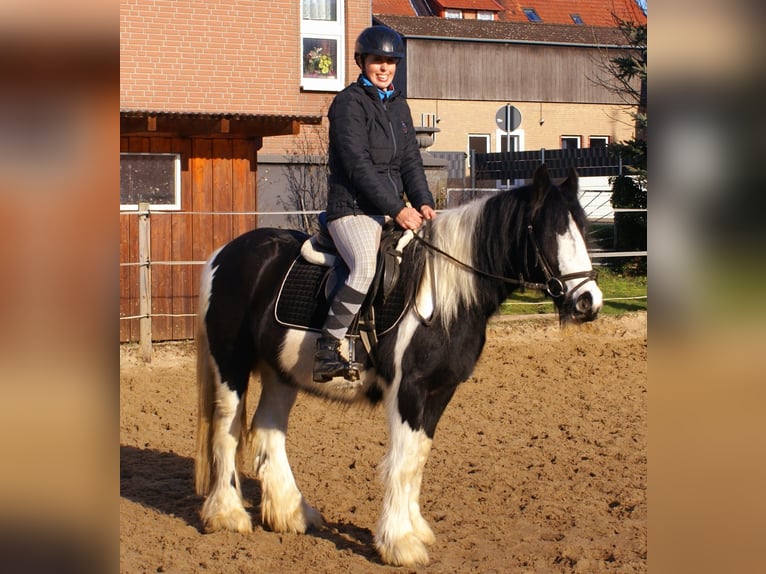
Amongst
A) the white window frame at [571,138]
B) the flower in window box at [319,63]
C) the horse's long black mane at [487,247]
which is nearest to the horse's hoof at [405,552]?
the horse's long black mane at [487,247]

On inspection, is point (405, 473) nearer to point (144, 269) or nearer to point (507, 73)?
point (144, 269)

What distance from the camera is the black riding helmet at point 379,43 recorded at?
437 cm

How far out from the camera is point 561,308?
13.4 ft

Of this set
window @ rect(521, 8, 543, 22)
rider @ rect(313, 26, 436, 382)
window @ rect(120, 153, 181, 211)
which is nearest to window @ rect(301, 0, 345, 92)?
window @ rect(120, 153, 181, 211)

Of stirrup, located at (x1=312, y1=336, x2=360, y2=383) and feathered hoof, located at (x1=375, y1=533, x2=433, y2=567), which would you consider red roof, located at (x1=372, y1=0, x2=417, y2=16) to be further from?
feathered hoof, located at (x1=375, y1=533, x2=433, y2=567)

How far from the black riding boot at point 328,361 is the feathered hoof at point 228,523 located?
106cm

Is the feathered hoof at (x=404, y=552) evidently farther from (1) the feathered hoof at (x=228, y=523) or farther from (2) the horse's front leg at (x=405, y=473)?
(1) the feathered hoof at (x=228, y=523)

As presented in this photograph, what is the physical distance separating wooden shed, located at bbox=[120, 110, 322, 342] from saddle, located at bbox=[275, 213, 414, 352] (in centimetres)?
555

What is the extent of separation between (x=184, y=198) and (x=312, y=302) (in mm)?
6951

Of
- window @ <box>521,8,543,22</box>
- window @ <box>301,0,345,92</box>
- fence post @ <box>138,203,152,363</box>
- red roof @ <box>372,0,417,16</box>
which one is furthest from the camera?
window @ <box>521,8,543,22</box>

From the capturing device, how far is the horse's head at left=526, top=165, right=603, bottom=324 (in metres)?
3.99
